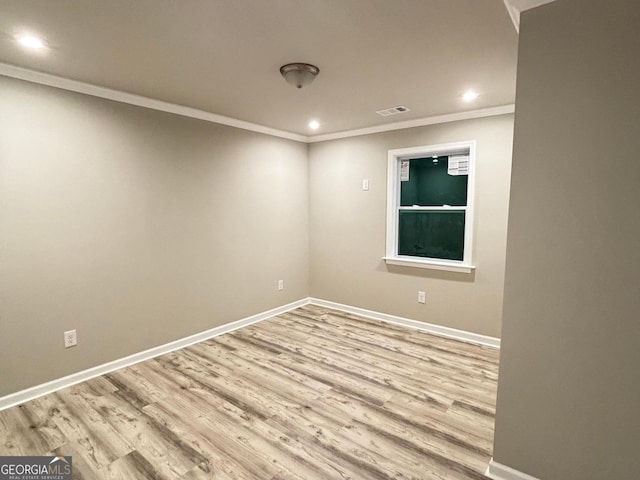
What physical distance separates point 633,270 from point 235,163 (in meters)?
3.40

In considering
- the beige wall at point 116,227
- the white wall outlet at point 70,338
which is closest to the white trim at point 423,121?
the beige wall at point 116,227

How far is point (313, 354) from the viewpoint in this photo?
10.4ft

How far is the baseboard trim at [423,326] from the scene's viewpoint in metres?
3.42

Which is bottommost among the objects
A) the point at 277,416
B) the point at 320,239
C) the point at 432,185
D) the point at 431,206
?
the point at 277,416

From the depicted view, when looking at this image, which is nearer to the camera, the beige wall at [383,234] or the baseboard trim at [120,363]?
the baseboard trim at [120,363]

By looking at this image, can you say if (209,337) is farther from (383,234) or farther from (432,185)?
(432,185)

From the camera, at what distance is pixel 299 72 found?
7.25 feet

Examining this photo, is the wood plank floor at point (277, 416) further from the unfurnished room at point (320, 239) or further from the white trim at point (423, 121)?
the white trim at point (423, 121)

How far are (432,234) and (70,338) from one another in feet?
12.0

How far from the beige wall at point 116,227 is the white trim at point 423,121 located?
2.51ft

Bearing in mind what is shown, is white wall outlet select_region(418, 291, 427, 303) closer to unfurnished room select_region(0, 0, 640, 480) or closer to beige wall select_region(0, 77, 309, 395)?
unfurnished room select_region(0, 0, 640, 480)

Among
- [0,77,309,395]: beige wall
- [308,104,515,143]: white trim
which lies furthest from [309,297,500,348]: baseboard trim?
[308,104,515,143]: white trim

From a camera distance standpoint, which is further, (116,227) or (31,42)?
(116,227)

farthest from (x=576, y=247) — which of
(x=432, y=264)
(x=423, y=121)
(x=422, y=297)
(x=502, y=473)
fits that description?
(x=423, y=121)
